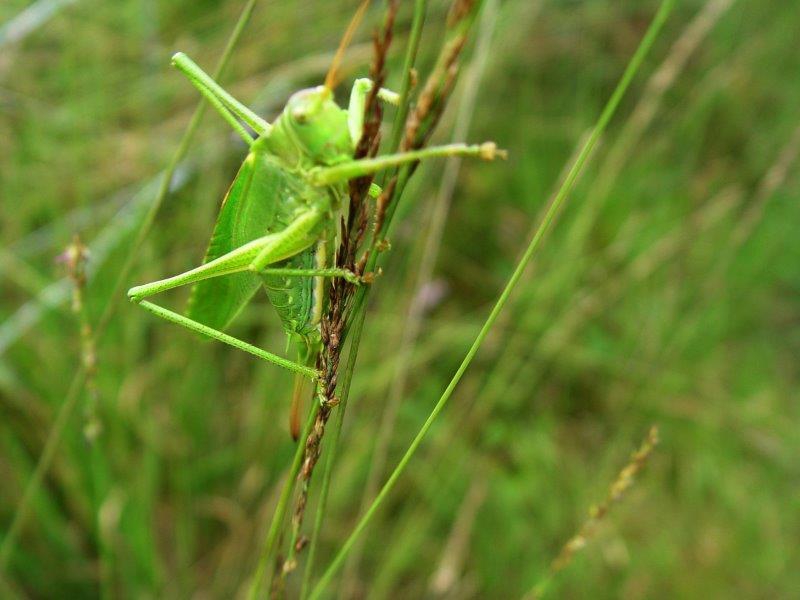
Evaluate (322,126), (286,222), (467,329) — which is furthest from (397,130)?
(467,329)

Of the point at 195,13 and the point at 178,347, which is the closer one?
the point at 178,347

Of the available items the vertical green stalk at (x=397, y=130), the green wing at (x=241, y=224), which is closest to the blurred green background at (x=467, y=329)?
the green wing at (x=241, y=224)

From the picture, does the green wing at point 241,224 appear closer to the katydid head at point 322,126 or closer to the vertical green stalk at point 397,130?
the katydid head at point 322,126

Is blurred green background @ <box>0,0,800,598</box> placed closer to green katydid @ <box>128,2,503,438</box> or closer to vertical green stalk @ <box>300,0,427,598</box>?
green katydid @ <box>128,2,503,438</box>

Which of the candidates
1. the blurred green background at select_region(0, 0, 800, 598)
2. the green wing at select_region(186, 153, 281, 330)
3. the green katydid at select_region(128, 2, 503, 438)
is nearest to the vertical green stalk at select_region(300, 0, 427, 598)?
the green katydid at select_region(128, 2, 503, 438)

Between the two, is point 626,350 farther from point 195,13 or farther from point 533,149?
point 195,13

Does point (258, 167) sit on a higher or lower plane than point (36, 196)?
higher

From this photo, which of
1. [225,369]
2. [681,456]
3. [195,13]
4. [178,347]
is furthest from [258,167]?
[195,13]
